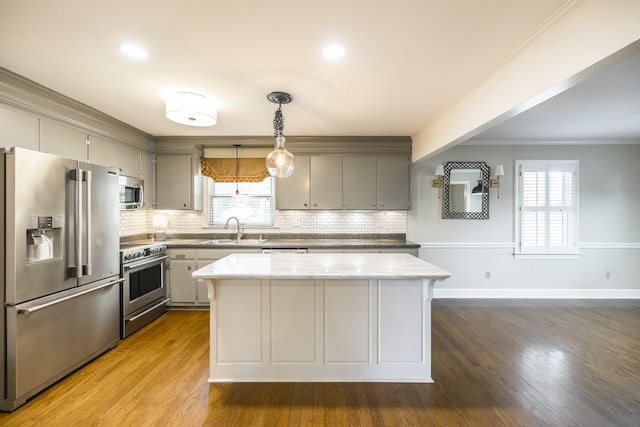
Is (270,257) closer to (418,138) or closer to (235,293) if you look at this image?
(235,293)

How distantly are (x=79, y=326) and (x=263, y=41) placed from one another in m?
2.77

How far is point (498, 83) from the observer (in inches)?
85.1

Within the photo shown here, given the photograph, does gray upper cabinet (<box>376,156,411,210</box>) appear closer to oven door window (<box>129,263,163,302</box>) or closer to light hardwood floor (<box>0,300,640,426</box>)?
light hardwood floor (<box>0,300,640,426</box>)

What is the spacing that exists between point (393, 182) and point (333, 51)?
105 inches

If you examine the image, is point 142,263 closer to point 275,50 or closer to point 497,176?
point 275,50

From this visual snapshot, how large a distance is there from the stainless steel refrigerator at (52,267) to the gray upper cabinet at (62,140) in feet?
1.66

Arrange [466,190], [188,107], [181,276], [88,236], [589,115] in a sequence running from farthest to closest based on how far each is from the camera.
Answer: [466,190] < [181,276] < [589,115] < [188,107] < [88,236]

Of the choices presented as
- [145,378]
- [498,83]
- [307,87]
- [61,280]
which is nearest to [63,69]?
[61,280]

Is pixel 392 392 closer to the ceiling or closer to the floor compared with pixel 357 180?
closer to the floor

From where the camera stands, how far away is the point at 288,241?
433cm

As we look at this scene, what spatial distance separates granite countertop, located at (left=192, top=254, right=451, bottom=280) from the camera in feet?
6.64

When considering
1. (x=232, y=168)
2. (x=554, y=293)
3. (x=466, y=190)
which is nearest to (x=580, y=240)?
(x=554, y=293)

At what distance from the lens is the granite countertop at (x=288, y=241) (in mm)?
3969

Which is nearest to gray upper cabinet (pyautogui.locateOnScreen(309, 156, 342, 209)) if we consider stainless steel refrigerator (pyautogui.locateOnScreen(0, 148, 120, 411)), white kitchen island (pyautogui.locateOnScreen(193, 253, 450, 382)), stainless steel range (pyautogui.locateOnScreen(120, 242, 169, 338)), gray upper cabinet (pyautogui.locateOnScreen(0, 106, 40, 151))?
white kitchen island (pyautogui.locateOnScreen(193, 253, 450, 382))
